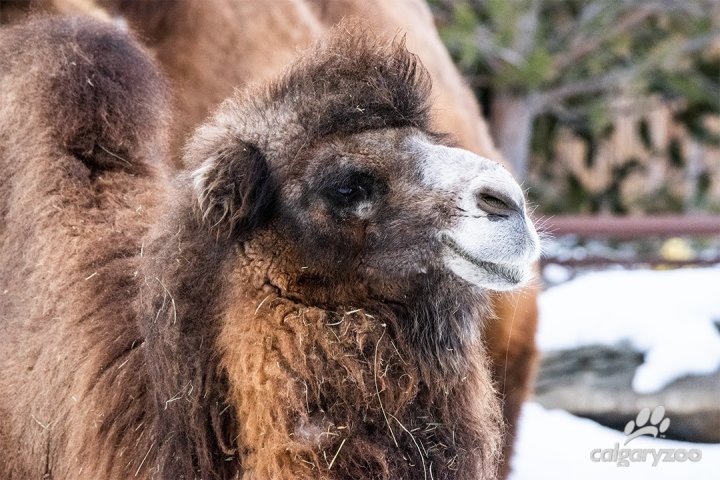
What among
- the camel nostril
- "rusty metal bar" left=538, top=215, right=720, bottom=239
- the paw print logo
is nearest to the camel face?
the camel nostril

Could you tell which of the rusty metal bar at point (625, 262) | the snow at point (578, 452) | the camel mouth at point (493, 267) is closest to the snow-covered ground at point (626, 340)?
the snow at point (578, 452)

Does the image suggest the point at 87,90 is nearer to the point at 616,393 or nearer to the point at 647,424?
the point at 647,424

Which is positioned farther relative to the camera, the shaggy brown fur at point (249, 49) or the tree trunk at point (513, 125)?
the tree trunk at point (513, 125)

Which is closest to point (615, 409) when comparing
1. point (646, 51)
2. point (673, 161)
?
point (646, 51)

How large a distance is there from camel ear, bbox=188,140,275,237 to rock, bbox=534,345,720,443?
2516 mm

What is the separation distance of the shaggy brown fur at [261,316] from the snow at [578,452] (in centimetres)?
136

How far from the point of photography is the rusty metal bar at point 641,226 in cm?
629

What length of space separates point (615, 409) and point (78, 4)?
2.96 meters

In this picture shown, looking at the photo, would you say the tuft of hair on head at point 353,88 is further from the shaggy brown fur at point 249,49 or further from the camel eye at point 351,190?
the shaggy brown fur at point 249,49

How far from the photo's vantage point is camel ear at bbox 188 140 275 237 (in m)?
2.61

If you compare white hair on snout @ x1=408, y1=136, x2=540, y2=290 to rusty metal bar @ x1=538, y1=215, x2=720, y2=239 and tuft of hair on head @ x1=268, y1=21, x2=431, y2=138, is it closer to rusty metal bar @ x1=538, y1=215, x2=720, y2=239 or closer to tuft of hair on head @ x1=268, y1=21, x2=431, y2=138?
tuft of hair on head @ x1=268, y1=21, x2=431, y2=138

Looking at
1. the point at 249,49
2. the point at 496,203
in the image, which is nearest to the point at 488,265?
the point at 496,203

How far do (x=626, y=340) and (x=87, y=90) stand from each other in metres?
3.11

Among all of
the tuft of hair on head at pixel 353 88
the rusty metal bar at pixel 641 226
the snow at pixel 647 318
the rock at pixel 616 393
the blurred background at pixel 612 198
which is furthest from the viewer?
the rusty metal bar at pixel 641 226
